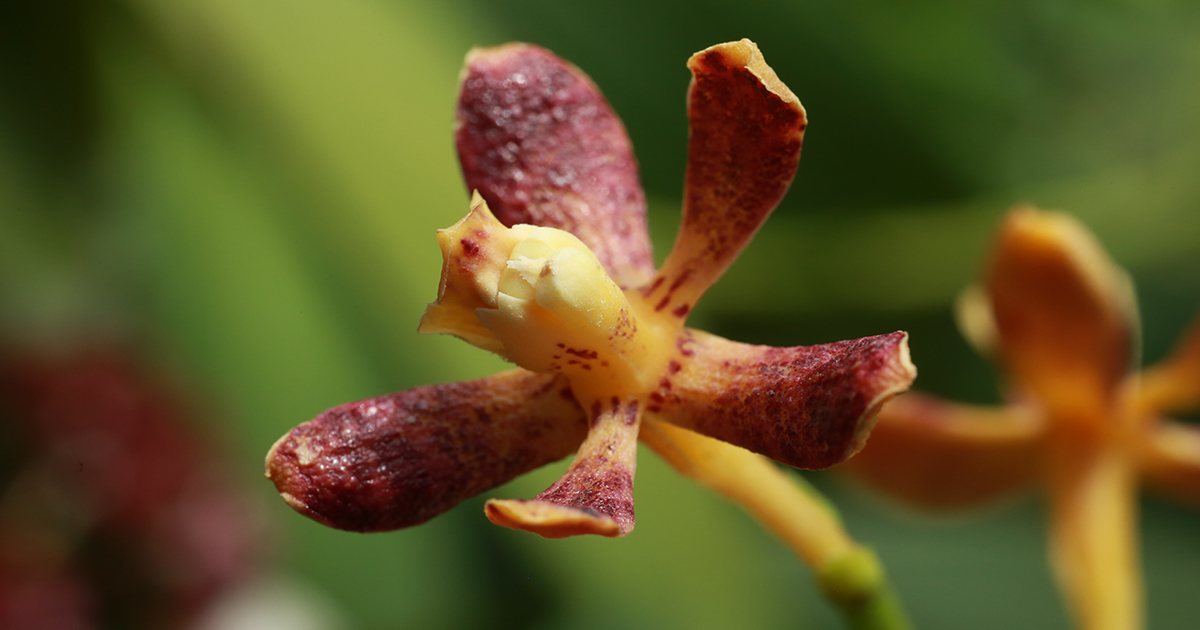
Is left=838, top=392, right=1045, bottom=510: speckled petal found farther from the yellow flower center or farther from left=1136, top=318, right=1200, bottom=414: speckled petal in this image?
the yellow flower center

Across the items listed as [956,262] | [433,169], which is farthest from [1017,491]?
[433,169]

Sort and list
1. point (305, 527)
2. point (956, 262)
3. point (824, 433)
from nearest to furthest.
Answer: point (824, 433) < point (956, 262) < point (305, 527)

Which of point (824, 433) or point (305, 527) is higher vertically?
point (824, 433)

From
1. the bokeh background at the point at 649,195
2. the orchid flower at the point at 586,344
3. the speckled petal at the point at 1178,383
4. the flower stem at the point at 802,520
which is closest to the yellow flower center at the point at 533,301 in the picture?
the orchid flower at the point at 586,344

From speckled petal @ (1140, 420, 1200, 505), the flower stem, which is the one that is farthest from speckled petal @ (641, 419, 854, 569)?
speckled petal @ (1140, 420, 1200, 505)

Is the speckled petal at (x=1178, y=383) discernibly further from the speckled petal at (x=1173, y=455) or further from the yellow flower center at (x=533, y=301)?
the yellow flower center at (x=533, y=301)

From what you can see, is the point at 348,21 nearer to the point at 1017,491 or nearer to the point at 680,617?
the point at 680,617

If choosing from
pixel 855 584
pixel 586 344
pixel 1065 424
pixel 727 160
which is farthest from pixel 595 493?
pixel 1065 424

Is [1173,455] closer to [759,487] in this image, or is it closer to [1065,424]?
[1065,424]
